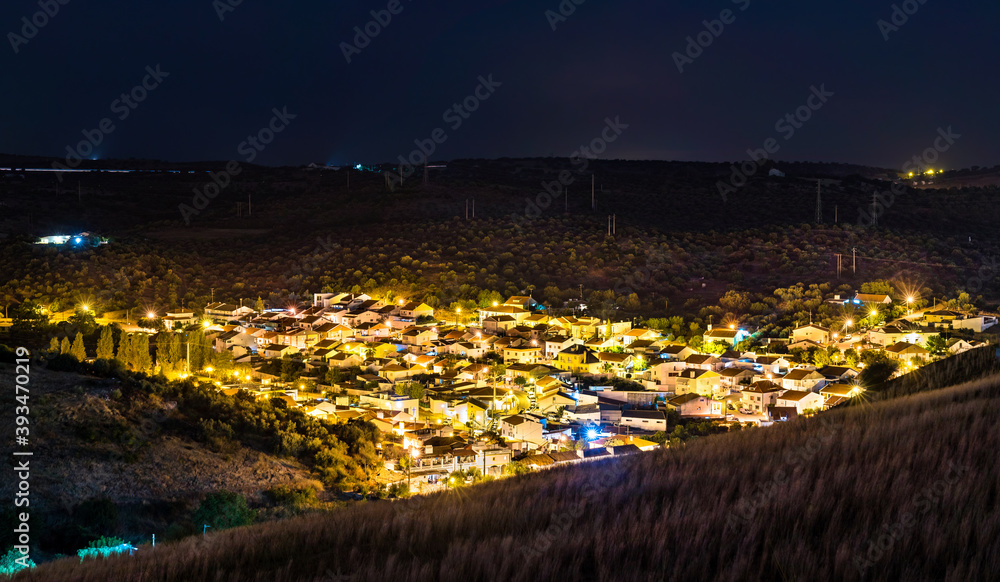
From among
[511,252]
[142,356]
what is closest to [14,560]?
[142,356]

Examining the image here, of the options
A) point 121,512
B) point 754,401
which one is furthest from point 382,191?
point 121,512

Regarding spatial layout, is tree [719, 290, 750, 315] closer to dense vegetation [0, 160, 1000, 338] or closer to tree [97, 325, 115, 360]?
dense vegetation [0, 160, 1000, 338]

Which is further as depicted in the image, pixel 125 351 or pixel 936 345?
pixel 936 345

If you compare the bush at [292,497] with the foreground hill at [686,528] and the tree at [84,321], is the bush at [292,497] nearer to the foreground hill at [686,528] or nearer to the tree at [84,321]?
the foreground hill at [686,528]

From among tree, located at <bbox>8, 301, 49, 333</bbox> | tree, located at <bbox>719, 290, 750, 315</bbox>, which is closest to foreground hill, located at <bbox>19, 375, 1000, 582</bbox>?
tree, located at <bbox>8, 301, 49, 333</bbox>

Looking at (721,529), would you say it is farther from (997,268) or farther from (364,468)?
(997,268)

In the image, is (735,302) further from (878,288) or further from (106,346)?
(106,346)
